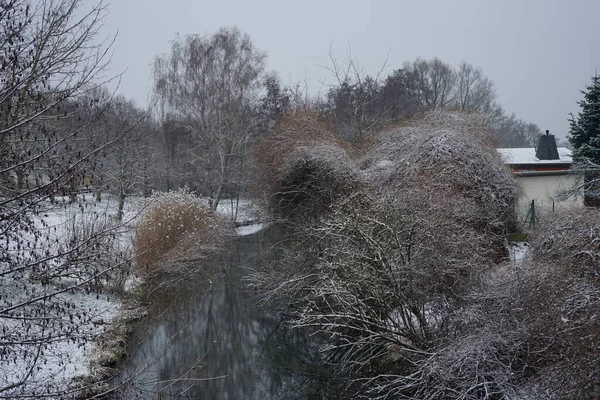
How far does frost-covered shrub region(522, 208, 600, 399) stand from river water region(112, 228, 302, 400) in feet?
14.1

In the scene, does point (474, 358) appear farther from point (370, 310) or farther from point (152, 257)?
point (152, 257)

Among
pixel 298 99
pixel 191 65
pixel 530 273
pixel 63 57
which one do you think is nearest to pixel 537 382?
pixel 530 273

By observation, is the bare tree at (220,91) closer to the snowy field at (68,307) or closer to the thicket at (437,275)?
the snowy field at (68,307)

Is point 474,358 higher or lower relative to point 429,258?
lower

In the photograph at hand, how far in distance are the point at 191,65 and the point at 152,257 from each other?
608 inches

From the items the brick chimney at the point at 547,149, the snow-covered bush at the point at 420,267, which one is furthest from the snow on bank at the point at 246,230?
the brick chimney at the point at 547,149

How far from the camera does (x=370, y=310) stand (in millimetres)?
9250

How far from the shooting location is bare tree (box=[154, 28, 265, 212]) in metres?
28.9

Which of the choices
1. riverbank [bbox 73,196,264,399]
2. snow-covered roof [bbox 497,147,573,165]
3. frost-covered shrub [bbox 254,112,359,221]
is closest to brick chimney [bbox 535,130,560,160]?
snow-covered roof [bbox 497,147,573,165]

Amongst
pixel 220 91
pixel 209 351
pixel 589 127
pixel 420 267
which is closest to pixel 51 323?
pixel 209 351

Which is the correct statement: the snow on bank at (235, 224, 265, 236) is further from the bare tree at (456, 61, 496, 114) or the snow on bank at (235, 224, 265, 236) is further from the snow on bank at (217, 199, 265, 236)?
the bare tree at (456, 61, 496, 114)

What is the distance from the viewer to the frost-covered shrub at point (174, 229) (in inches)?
648

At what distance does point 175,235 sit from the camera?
1850cm

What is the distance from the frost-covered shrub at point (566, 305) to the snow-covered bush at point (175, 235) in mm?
9800
